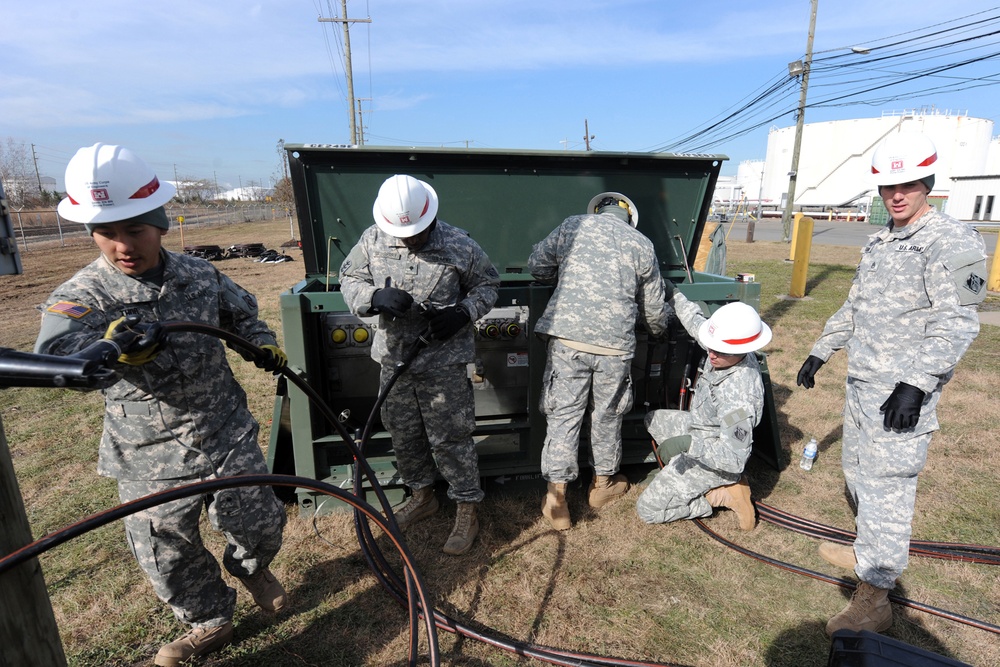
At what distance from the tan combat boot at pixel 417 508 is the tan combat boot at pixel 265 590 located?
0.82 m

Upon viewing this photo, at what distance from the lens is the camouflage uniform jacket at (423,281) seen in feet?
9.51

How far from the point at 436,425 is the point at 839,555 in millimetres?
2224

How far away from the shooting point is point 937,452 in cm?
425

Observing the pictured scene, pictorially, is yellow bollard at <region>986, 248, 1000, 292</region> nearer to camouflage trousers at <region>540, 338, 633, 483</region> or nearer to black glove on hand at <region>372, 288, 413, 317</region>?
camouflage trousers at <region>540, 338, 633, 483</region>

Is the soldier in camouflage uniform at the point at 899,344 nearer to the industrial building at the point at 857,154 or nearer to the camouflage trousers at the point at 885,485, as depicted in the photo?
the camouflage trousers at the point at 885,485

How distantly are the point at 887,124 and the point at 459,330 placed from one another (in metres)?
58.3

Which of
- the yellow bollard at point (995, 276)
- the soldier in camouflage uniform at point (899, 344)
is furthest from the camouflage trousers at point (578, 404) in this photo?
the yellow bollard at point (995, 276)

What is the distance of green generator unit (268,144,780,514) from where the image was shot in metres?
3.38

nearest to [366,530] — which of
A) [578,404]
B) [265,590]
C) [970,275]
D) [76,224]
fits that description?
[265,590]

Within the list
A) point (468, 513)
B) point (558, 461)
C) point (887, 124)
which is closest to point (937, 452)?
point (558, 461)

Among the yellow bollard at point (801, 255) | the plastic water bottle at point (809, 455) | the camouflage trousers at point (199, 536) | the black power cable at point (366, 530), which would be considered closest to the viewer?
the black power cable at point (366, 530)

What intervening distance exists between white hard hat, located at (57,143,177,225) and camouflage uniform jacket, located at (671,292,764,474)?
2.72m

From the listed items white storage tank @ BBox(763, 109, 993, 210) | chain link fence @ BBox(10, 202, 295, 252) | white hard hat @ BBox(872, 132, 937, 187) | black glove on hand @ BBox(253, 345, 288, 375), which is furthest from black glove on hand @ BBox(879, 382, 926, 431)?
white storage tank @ BBox(763, 109, 993, 210)

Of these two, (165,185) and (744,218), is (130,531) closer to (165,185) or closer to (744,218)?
(165,185)
